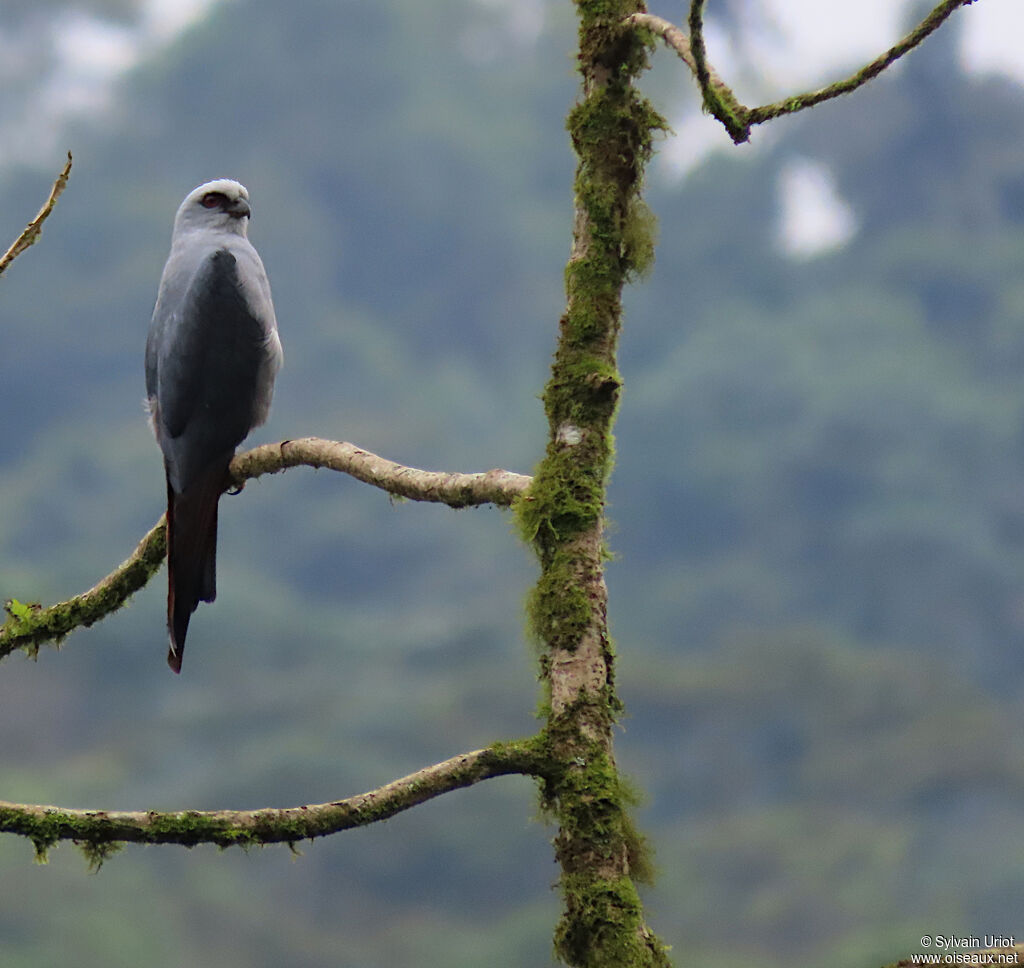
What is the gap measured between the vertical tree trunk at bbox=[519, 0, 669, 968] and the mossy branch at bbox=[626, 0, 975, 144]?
0.44 meters

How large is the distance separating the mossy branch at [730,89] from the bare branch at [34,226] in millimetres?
1926

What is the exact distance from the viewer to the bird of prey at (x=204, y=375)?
4430 mm

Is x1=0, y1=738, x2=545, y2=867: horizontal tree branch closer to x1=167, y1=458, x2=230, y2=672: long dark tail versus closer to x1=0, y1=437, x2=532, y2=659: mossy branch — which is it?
x1=0, y1=437, x2=532, y2=659: mossy branch

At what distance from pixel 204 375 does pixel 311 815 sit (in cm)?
248

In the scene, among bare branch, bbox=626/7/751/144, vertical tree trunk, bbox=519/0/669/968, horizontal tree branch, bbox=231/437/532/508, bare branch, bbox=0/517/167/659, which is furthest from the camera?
bare branch, bbox=0/517/167/659

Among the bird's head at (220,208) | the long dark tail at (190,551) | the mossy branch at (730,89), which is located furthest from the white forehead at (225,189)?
the mossy branch at (730,89)

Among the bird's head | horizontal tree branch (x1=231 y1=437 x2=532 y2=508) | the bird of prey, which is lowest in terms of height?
horizontal tree branch (x1=231 y1=437 x2=532 y2=508)

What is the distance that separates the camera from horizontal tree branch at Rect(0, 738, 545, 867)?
276 centimetres

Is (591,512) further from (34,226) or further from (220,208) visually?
(220,208)

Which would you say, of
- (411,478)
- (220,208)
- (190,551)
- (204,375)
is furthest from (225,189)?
(411,478)

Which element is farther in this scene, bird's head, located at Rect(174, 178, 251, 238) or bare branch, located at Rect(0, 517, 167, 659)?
bird's head, located at Rect(174, 178, 251, 238)

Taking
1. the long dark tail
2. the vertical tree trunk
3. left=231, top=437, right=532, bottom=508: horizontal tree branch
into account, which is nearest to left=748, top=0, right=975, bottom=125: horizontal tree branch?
the vertical tree trunk

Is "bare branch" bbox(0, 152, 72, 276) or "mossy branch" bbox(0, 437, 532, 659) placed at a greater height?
"bare branch" bbox(0, 152, 72, 276)

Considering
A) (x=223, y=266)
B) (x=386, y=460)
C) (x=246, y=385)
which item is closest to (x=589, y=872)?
(x=386, y=460)
